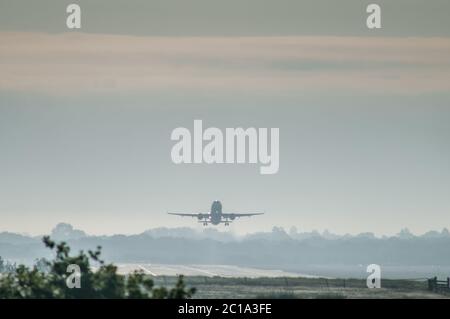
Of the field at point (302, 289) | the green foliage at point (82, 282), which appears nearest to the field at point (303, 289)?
the field at point (302, 289)

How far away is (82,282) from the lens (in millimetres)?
108062

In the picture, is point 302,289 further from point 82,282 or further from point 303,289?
point 82,282

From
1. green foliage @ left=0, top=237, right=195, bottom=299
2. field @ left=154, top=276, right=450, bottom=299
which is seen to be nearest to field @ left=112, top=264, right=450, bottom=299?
field @ left=154, top=276, right=450, bottom=299

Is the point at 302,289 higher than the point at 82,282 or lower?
higher

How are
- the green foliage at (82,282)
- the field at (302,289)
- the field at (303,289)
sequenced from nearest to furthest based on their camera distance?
1. the green foliage at (82,282)
2. the field at (303,289)
3. the field at (302,289)

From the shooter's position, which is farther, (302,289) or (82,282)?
(302,289)

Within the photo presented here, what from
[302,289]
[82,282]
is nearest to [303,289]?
[302,289]

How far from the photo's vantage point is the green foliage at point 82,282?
107 m

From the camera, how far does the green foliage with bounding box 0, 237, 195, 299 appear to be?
107m

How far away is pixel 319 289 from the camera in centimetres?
14912

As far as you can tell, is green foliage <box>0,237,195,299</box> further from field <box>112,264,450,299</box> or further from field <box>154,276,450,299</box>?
field <box>112,264,450,299</box>

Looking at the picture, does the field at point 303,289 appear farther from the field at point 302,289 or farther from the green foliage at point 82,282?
the green foliage at point 82,282
